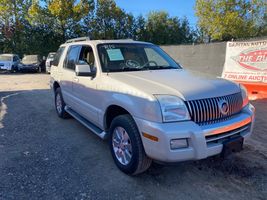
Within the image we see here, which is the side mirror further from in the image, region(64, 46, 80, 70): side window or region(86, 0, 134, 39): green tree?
region(86, 0, 134, 39): green tree

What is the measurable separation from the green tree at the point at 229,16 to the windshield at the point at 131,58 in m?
18.7

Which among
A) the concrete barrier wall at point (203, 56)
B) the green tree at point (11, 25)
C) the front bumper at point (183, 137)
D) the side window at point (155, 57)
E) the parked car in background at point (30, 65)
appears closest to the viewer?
the front bumper at point (183, 137)

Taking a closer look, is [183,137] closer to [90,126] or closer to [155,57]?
[90,126]

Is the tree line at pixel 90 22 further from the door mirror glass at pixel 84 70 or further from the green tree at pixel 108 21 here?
the door mirror glass at pixel 84 70

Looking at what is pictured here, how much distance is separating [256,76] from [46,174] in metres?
7.16

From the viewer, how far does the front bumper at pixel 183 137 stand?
281 centimetres

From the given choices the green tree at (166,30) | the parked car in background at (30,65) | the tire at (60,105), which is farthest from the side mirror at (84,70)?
the green tree at (166,30)

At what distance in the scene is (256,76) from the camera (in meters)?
8.25

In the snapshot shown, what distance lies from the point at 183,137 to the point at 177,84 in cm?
76

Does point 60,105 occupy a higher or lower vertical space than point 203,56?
lower

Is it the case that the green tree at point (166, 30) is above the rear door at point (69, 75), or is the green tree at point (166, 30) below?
above

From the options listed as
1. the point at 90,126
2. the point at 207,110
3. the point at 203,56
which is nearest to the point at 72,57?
the point at 90,126

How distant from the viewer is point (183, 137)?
9.25 feet

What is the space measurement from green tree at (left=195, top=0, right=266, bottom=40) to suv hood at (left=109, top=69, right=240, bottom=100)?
772 inches
